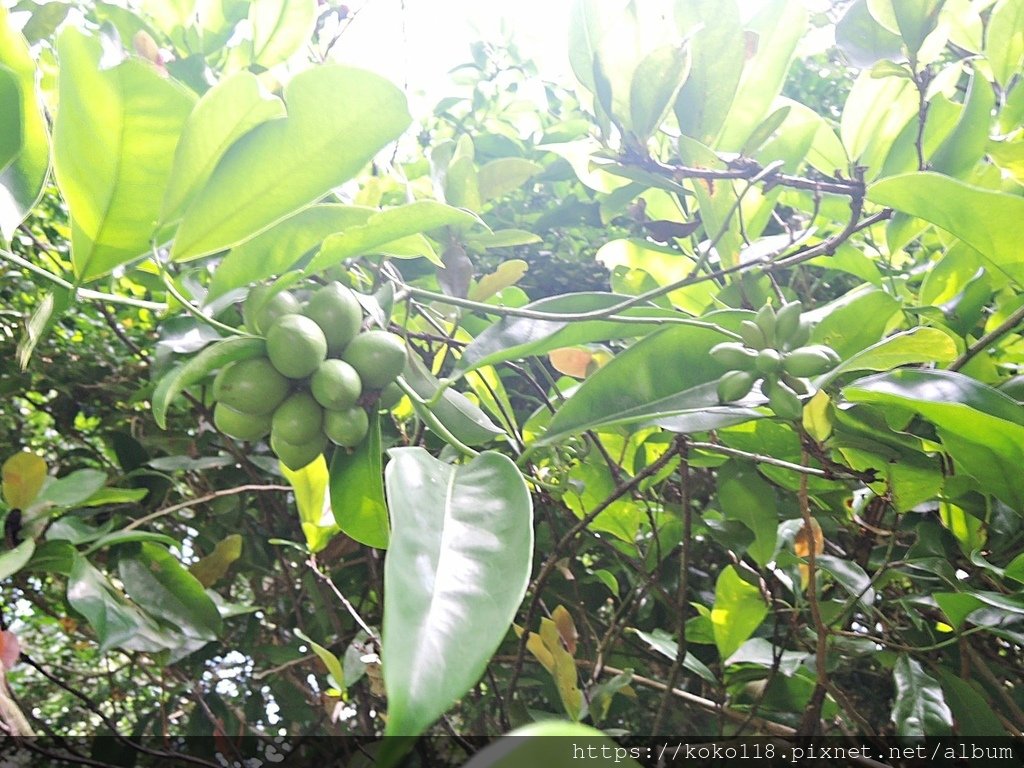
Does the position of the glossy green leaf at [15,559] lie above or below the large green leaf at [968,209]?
below

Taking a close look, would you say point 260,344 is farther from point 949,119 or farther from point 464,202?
point 949,119

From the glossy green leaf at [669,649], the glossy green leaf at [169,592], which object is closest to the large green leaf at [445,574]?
the glossy green leaf at [669,649]

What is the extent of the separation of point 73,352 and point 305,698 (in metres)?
0.77

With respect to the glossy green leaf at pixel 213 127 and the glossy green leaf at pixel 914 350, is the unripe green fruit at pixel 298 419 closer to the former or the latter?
the glossy green leaf at pixel 213 127

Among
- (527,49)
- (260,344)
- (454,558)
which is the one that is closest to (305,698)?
(260,344)

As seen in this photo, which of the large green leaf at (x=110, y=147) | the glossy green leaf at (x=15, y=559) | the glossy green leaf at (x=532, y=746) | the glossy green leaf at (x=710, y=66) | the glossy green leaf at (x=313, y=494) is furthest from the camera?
the glossy green leaf at (x=313, y=494)

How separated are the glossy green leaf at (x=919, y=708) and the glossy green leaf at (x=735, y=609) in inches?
5.4

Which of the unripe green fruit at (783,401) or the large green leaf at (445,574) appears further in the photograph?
the unripe green fruit at (783,401)

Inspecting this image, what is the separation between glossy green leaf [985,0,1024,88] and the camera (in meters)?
0.61

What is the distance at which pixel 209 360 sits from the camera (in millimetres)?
457

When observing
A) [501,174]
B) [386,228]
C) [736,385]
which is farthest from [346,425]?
[501,174]

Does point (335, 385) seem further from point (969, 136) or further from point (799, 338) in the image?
point (969, 136)

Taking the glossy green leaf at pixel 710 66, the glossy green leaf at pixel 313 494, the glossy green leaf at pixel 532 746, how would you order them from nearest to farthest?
the glossy green leaf at pixel 532 746, the glossy green leaf at pixel 710 66, the glossy green leaf at pixel 313 494

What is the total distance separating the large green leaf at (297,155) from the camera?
1.41ft
